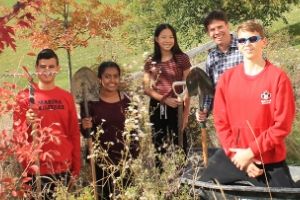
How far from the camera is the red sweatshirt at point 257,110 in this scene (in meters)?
3.48

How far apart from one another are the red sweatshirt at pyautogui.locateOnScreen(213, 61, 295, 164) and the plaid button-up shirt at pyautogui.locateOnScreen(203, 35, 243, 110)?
79 centimetres

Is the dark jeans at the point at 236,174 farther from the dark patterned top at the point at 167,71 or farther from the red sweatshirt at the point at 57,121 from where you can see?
the dark patterned top at the point at 167,71

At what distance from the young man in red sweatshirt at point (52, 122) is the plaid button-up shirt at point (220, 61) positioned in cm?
114

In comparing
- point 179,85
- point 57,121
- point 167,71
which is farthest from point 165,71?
point 57,121

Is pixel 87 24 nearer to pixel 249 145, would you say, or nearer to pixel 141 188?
pixel 141 188

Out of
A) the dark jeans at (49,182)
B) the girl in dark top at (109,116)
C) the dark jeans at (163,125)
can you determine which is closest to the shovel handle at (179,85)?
the dark jeans at (163,125)

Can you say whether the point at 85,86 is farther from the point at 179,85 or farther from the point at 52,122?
the point at 179,85

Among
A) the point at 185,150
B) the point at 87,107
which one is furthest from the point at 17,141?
the point at 185,150

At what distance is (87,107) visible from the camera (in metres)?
4.61

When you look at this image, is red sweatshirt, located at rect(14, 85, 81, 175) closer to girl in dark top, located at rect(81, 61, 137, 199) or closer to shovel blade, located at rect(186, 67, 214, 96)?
girl in dark top, located at rect(81, 61, 137, 199)

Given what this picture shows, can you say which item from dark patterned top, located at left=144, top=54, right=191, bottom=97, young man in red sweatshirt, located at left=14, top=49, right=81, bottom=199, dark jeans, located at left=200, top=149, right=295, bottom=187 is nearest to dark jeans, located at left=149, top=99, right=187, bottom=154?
dark patterned top, located at left=144, top=54, right=191, bottom=97

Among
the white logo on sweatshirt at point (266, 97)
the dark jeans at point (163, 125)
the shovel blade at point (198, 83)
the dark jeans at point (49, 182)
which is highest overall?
the shovel blade at point (198, 83)

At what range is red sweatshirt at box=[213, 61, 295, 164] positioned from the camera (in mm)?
3477

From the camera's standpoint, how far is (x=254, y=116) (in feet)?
11.7
